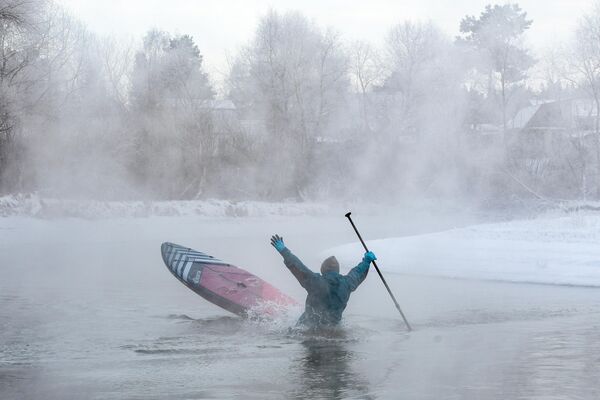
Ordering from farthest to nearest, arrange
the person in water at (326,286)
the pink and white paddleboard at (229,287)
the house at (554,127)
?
the house at (554,127) < the pink and white paddleboard at (229,287) < the person in water at (326,286)

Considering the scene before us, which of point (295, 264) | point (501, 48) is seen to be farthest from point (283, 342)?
point (501, 48)

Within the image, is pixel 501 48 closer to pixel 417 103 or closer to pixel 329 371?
pixel 417 103

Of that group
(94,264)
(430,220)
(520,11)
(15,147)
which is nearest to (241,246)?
(94,264)

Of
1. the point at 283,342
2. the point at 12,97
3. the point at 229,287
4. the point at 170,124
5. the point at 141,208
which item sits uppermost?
the point at 12,97

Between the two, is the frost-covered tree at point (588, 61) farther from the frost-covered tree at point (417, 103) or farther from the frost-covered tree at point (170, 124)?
the frost-covered tree at point (170, 124)

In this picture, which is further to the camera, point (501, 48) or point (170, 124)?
point (501, 48)

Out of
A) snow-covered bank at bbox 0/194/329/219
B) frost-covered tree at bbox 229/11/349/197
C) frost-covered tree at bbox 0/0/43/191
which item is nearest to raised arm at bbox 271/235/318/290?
frost-covered tree at bbox 0/0/43/191

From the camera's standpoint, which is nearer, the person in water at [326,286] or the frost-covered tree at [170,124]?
the person in water at [326,286]

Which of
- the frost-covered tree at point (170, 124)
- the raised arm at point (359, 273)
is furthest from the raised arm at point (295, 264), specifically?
the frost-covered tree at point (170, 124)

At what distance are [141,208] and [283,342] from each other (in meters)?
22.2

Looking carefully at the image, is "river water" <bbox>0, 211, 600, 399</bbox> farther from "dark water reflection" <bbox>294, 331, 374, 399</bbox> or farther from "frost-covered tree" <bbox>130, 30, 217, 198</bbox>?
"frost-covered tree" <bbox>130, 30, 217, 198</bbox>

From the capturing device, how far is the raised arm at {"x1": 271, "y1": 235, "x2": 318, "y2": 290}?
11.7 metres

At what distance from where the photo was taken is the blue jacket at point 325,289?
11.8m

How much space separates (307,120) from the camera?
4303 cm
